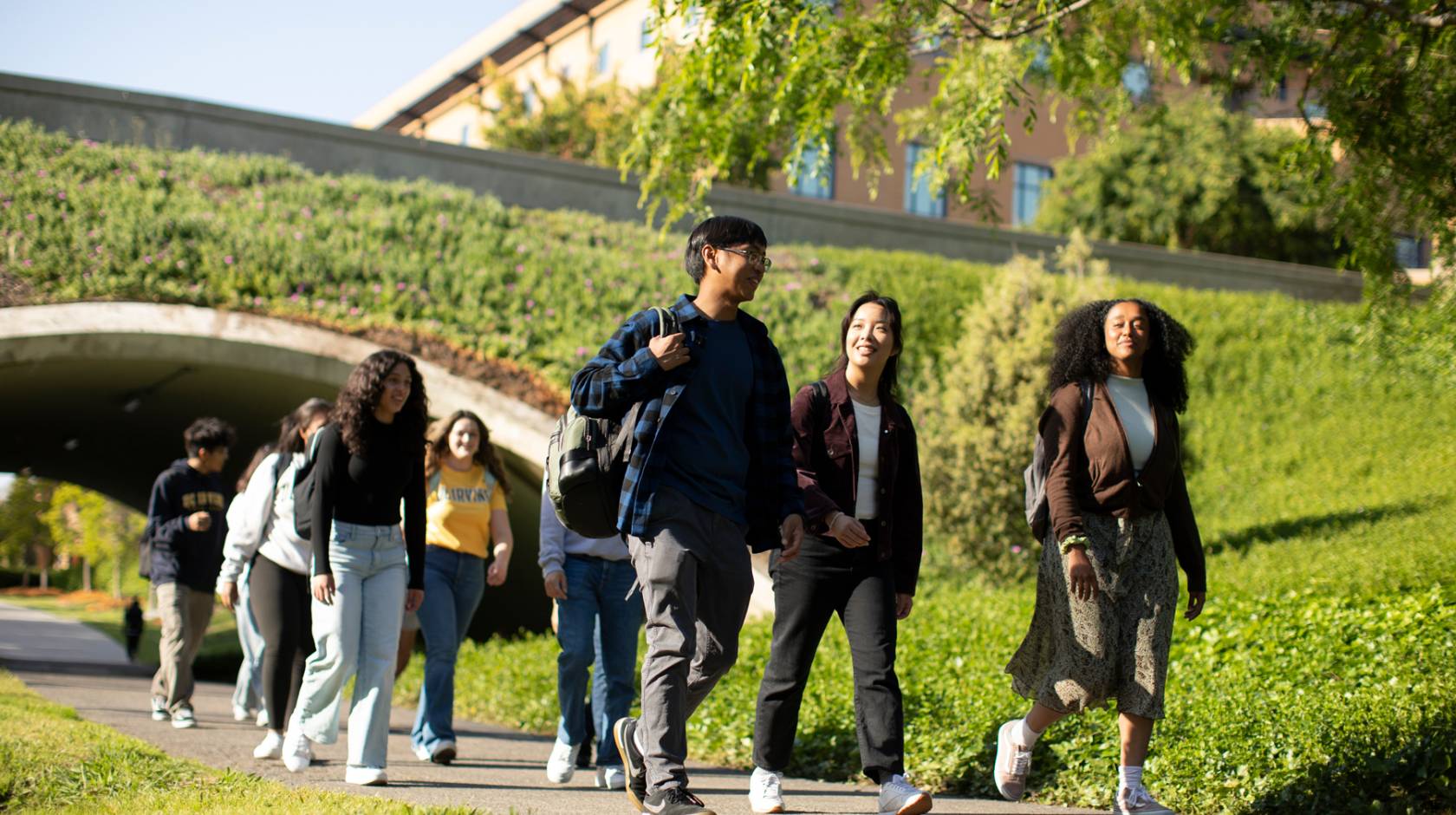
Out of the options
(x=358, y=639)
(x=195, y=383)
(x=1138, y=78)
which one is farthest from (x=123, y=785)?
(x=1138, y=78)

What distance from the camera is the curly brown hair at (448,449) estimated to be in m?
8.22

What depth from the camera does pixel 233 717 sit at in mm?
10266

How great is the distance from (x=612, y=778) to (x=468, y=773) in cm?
87

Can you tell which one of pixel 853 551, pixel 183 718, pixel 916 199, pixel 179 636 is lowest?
pixel 183 718

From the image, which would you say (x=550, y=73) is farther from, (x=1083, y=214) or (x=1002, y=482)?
(x=1002, y=482)

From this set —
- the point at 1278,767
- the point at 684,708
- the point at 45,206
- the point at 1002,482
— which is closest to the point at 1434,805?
the point at 1278,767

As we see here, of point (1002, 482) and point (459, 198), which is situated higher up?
point (459, 198)

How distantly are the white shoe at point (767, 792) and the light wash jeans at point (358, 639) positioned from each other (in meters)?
1.79

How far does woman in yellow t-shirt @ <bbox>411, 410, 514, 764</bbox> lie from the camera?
308 inches

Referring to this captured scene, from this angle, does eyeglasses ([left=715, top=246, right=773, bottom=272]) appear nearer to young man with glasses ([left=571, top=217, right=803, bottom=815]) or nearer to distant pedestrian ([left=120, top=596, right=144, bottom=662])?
young man with glasses ([left=571, top=217, right=803, bottom=815])

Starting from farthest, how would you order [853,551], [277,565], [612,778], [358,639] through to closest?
1. [277,565]
2. [612,778]
3. [358,639]
4. [853,551]

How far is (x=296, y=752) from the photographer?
257 inches

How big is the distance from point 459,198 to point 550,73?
13.4 meters

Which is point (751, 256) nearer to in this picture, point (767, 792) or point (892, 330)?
point (892, 330)
